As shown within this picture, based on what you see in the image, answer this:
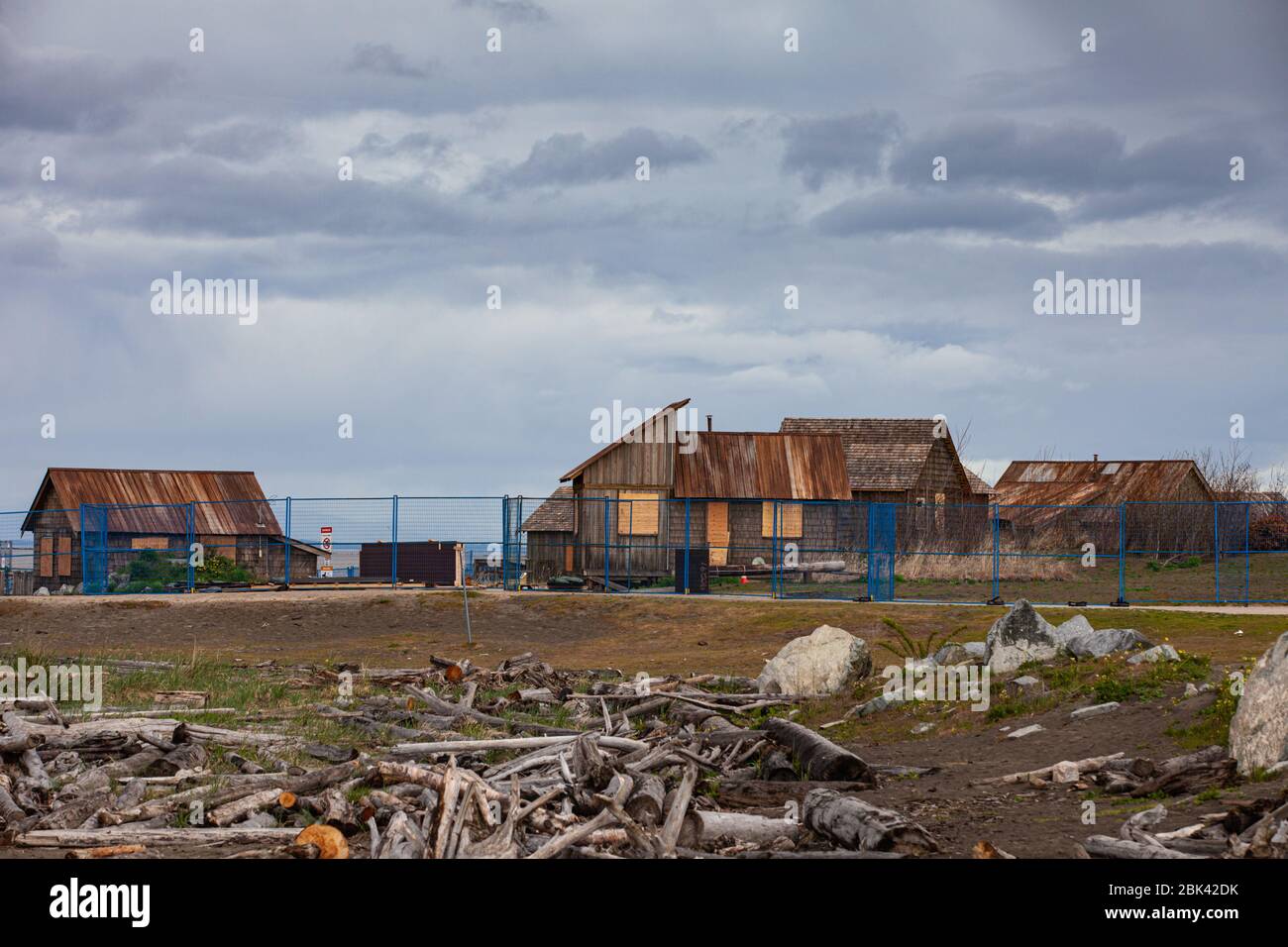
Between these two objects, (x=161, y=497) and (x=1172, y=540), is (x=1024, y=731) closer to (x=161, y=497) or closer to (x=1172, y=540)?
(x=1172, y=540)

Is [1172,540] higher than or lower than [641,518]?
lower

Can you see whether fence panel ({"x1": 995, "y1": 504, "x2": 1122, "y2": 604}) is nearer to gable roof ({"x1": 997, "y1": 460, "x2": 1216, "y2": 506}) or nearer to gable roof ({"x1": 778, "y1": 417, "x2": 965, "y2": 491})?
gable roof ({"x1": 997, "y1": 460, "x2": 1216, "y2": 506})

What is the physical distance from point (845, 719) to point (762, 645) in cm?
915

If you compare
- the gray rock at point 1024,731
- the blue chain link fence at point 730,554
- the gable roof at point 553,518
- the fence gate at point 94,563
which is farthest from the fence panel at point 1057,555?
the fence gate at point 94,563

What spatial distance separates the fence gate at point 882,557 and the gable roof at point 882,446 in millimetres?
15446

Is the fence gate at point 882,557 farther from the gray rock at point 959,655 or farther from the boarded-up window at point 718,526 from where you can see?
the gray rock at point 959,655

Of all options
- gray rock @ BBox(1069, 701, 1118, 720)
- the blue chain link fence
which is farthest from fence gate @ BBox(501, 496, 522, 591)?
gray rock @ BBox(1069, 701, 1118, 720)

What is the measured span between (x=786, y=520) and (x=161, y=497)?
25.5 m

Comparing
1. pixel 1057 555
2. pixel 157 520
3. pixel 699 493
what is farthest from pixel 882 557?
pixel 157 520

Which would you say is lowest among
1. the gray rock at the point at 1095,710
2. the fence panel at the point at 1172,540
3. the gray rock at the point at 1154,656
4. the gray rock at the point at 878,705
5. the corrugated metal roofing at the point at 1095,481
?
the gray rock at the point at 878,705

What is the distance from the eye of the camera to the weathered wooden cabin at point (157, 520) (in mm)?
47969

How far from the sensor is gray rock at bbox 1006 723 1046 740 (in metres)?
14.2

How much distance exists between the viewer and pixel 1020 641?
17.5 metres
